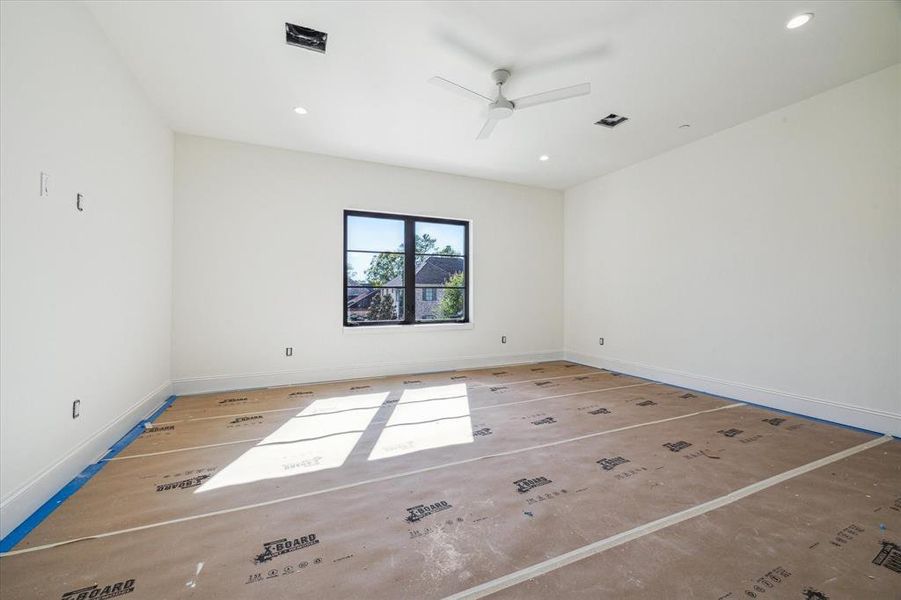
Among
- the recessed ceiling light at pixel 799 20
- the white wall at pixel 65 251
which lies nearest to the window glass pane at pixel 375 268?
the white wall at pixel 65 251

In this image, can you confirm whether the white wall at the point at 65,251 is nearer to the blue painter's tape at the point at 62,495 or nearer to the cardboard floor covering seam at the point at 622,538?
the blue painter's tape at the point at 62,495

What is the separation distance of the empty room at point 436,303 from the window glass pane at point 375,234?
4 cm

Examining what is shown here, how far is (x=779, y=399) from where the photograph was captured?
137 inches

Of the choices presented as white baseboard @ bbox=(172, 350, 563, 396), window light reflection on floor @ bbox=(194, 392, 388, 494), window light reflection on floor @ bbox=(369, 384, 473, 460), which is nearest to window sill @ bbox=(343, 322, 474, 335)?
white baseboard @ bbox=(172, 350, 563, 396)

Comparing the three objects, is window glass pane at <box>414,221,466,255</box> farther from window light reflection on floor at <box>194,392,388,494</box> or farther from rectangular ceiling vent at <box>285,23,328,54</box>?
rectangular ceiling vent at <box>285,23,328,54</box>

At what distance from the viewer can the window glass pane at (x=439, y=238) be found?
5.32 meters

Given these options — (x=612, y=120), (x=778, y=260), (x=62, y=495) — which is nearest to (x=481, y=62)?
(x=612, y=120)

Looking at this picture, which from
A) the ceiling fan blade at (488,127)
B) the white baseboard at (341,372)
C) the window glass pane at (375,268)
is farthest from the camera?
the window glass pane at (375,268)

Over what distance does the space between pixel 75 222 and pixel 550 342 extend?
225 inches

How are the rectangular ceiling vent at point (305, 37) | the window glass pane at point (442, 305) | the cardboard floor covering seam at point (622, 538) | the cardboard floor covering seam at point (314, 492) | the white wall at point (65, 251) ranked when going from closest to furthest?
1. the cardboard floor covering seam at point (622, 538)
2. the cardboard floor covering seam at point (314, 492)
3. the white wall at point (65, 251)
4. the rectangular ceiling vent at point (305, 37)
5. the window glass pane at point (442, 305)

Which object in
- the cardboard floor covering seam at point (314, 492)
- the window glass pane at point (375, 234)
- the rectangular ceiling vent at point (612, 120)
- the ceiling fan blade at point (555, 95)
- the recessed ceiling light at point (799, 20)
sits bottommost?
the cardboard floor covering seam at point (314, 492)

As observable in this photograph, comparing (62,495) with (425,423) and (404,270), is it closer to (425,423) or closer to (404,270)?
(425,423)

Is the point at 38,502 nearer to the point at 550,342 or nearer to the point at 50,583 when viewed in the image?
the point at 50,583

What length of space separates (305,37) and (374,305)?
10.3 feet
